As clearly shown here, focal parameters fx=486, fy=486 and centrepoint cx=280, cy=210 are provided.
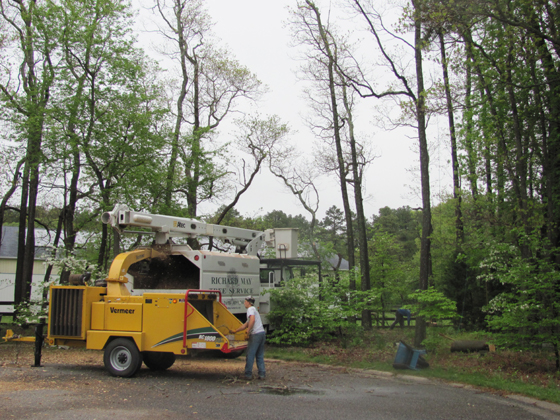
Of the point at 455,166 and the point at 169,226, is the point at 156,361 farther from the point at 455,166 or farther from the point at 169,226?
the point at 455,166

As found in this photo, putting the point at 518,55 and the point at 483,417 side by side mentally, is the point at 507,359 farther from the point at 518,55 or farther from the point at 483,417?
the point at 518,55

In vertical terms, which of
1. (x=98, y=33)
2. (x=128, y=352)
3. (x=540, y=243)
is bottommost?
(x=128, y=352)

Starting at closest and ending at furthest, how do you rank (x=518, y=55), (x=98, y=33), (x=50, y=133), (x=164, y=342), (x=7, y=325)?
(x=164, y=342), (x=518, y=55), (x=50, y=133), (x=98, y=33), (x=7, y=325)

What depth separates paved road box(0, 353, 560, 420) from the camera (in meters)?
6.89

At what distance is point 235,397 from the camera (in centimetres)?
794

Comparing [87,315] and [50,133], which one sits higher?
[50,133]

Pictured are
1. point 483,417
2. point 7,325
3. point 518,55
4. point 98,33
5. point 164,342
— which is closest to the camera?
point 483,417

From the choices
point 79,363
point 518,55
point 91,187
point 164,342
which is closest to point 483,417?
point 164,342

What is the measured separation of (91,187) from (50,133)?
3089 millimetres

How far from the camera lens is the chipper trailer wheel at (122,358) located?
9.41 metres

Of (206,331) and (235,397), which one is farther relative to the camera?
(206,331)

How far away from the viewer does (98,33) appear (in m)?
18.3

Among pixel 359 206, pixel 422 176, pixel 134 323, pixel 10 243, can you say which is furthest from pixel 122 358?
pixel 10 243

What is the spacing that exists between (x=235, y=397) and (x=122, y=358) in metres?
2.97
